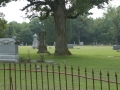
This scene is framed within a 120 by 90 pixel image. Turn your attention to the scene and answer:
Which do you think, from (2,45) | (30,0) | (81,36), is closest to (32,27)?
(81,36)

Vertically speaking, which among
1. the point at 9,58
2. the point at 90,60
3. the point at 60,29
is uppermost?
the point at 60,29

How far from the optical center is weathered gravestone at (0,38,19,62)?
16.5m

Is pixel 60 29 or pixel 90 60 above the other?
pixel 60 29

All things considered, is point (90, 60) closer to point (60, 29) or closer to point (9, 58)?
point (9, 58)

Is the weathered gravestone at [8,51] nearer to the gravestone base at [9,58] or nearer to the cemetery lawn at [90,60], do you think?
the gravestone base at [9,58]

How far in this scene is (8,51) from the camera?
1659 cm

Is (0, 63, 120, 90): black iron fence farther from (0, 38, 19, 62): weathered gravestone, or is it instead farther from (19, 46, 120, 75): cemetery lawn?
(0, 38, 19, 62): weathered gravestone

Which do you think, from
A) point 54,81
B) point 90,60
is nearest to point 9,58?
point 90,60

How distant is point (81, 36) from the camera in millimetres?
95125

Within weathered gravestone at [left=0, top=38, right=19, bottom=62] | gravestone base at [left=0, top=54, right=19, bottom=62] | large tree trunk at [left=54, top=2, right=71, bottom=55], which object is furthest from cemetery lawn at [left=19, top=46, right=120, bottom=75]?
weathered gravestone at [left=0, top=38, right=19, bottom=62]

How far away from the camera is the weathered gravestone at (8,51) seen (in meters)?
16.5

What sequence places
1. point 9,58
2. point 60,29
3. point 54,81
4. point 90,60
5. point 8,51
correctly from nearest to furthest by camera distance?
point 54,81 → point 9,58 → point 8,51 → point 90,60 → point 60,29

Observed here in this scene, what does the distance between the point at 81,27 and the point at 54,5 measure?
68047 millimetres

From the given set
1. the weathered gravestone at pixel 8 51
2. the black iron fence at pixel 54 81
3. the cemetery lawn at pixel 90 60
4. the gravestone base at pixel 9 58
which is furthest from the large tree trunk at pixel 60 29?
the black iron fence at pixel 54 81
